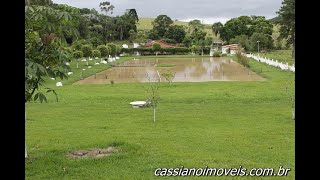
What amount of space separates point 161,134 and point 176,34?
8570cm

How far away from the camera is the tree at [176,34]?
95000 millimetres

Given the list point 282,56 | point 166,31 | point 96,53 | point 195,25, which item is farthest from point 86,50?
point 195,25

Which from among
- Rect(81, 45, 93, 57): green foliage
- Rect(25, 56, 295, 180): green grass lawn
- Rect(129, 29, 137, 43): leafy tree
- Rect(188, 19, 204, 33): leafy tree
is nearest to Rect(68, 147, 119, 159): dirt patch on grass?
Rect(25, 56, 295, 180): green grass lawn

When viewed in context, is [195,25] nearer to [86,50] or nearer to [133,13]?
[133,13]

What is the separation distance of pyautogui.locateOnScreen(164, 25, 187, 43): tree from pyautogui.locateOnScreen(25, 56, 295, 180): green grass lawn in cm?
7672

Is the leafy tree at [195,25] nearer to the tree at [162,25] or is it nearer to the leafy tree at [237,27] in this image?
the tree at [162,25]

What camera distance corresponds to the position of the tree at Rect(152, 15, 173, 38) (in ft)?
324

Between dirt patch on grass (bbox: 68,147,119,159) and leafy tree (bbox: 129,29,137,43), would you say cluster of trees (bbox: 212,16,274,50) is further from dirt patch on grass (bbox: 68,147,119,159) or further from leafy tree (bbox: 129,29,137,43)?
dirt patch on grass (bbox: 68,147,119,159)

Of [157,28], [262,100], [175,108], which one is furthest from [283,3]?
[157,28]

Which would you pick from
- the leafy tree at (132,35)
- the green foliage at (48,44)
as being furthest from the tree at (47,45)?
the leafy tree at (132,35)

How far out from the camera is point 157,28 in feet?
332
